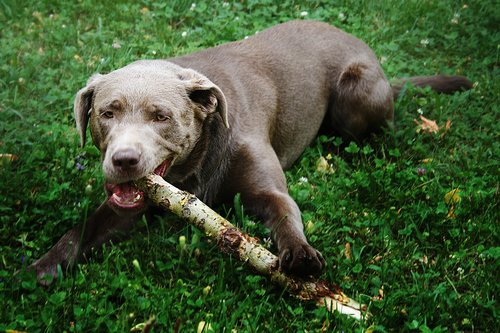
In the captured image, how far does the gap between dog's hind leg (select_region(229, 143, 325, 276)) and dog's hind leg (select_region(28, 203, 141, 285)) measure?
64 cm

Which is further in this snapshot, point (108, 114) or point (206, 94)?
point (206, 94)

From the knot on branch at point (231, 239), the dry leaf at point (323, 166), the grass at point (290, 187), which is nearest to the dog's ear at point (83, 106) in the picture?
the grass at point (290, 187)

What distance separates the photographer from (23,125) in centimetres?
488

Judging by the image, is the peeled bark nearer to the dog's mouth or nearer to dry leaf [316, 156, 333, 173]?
the dog's mouth

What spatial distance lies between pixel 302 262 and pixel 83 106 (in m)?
1.52

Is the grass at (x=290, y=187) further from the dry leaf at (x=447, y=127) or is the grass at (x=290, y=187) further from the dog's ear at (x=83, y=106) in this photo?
the dog's ear at (x=83, y=106)

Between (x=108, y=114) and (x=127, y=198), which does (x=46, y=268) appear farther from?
(x=108, y=114)

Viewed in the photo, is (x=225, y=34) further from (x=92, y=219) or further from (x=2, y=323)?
(x=2, y=323)

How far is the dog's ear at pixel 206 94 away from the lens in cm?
387

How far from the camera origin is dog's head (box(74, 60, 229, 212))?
135 inches

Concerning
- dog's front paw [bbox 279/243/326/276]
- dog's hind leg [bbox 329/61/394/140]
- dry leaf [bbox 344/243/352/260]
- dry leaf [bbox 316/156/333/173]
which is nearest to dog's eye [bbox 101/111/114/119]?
dog's front paw [bbox 279/243/326/276]

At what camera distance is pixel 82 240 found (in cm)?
373

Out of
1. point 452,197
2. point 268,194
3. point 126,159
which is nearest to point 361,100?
point 452,197

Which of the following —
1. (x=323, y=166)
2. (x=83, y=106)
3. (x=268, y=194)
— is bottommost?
(x=323, y=166)
